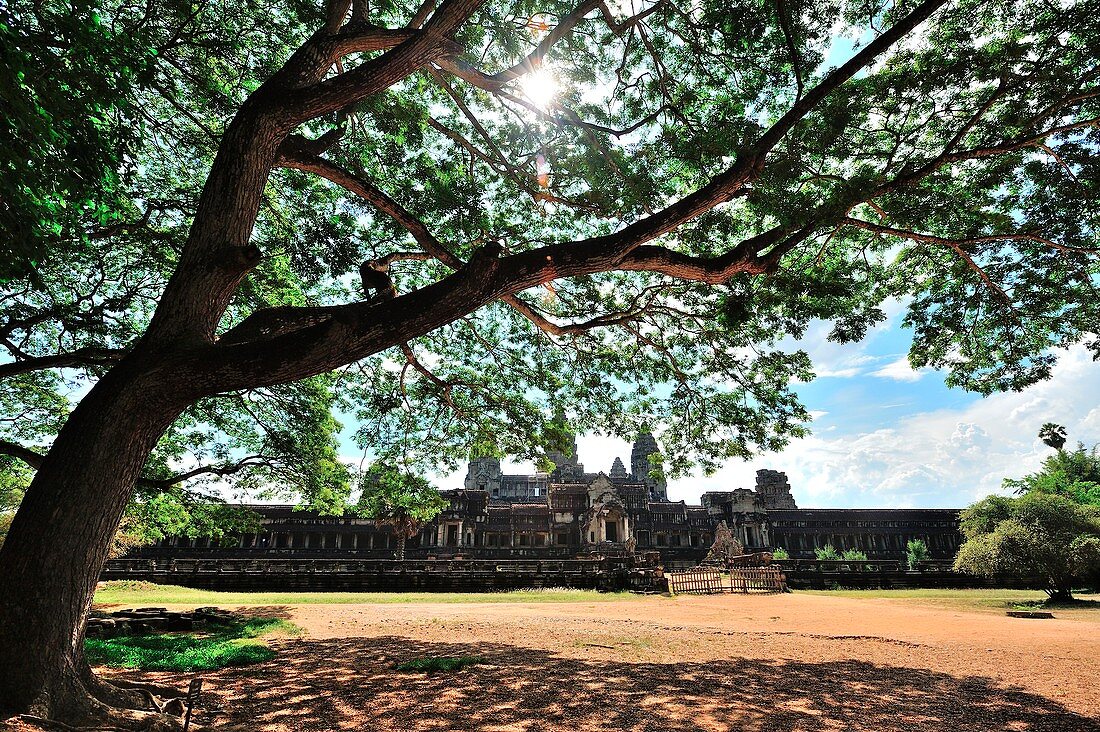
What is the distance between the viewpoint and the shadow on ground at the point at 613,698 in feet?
14.3

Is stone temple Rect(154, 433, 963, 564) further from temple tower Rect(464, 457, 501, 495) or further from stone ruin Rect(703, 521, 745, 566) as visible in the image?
temple tower Rect(464, 457, 501, 495)

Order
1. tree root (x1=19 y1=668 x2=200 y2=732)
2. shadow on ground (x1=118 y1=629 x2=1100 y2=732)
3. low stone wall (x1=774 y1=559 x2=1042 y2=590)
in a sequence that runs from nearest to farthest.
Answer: tree root (x1=19 y1=668 x2=200 y2=732)
shadow on ground (x1=118 y1=629 x2=1100 y2=732)
low stone wall (x1=774 y1=559 x2=1042 y2=590)

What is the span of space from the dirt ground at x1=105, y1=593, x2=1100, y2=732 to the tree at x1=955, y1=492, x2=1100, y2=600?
810 centimetres

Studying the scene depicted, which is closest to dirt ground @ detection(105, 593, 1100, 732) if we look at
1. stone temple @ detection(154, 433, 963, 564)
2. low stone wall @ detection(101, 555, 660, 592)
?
low stone wall @ detection(101, 555, 660, 592)

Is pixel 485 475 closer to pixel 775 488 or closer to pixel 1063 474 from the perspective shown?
pixel 775 488

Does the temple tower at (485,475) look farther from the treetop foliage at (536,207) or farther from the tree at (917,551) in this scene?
the treetop foliage at (536,207)

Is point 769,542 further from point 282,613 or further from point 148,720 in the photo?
point 148,720

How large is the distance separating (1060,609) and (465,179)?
68.8ft

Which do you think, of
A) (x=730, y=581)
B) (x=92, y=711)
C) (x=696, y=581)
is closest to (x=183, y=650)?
(x=92, y=711)

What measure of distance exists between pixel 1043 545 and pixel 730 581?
34.4 feet

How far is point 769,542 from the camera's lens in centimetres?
4047

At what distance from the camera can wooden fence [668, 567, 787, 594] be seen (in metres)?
21.7

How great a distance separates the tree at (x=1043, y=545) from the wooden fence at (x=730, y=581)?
22.5 feet

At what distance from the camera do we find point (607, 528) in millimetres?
39000
